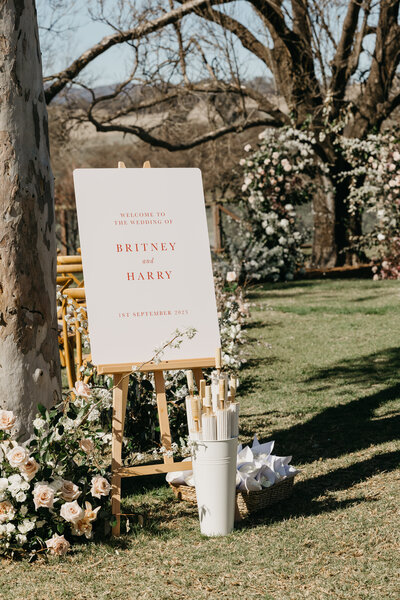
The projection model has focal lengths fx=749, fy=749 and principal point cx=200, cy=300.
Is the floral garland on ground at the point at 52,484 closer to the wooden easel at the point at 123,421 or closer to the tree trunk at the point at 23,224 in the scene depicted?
the wooden easel at the point at 123,421

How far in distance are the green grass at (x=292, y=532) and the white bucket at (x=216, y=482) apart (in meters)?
0.08

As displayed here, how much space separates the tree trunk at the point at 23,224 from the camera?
11.8 feet

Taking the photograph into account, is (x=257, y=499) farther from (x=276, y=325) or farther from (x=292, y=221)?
(x=292, y=221)

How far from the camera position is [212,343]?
12.5ft

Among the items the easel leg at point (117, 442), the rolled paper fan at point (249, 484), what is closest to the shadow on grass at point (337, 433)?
the rolled paper fan at point (249, 484)

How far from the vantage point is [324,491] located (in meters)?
3.96

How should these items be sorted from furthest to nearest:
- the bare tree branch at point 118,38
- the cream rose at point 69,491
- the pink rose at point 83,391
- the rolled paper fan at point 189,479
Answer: the bare tree branch at point 118,38
the rolled paper fan at point 189,479
the pink rose at point 83,391
the cream rose at point 69,491

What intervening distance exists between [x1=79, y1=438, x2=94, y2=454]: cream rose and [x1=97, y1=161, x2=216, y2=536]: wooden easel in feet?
0.39

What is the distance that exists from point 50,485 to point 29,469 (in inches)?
5.0

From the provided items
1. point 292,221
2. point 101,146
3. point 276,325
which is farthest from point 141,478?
point 101,146

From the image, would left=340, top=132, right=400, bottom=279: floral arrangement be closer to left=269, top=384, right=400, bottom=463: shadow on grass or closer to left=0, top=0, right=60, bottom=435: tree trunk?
left=269, top=384, right=400, bottom=463: shadow on grass

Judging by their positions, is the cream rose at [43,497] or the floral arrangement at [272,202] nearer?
the cream rose at [43,497]

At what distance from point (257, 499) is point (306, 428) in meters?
1.64

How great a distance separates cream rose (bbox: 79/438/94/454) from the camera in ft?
11.0
